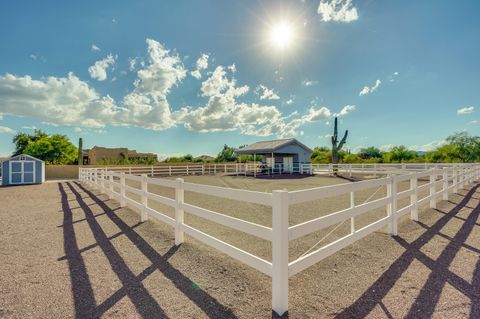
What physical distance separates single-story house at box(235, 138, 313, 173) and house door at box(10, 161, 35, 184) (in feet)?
64.3

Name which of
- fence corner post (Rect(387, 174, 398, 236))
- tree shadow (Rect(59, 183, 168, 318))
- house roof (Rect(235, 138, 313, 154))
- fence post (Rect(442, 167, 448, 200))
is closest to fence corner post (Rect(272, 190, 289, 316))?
tree shadow (Rect(59, 183, 168, 318))

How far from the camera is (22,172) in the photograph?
61.2ft

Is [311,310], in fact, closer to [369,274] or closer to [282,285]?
[282,285]

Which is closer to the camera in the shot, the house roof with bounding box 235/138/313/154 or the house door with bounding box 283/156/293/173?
the house roof with bounding box 235/138/313/154

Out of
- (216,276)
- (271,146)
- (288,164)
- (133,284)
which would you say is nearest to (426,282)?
(216,276)

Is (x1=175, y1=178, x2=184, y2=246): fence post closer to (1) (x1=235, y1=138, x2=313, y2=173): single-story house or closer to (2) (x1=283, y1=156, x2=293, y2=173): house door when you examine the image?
(1) (x1=235, y1=138, x2=313, y2=173): single-story house

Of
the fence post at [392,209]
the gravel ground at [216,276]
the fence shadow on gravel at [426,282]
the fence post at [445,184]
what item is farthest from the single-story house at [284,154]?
the fence shadow on gravel at [426,282]

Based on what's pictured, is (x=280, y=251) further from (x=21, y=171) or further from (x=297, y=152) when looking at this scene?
(x=297, y=152)

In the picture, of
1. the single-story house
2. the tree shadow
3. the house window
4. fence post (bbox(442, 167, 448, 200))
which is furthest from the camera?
the single-story house

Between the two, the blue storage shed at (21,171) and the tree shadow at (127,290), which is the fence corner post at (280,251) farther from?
the blue storage shed at (21,171)

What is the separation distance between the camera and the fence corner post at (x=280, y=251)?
7.52ft

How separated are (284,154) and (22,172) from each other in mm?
24200

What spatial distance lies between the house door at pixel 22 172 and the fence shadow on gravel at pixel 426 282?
78.8ft

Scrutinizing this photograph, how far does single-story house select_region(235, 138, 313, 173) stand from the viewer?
27031 mm
